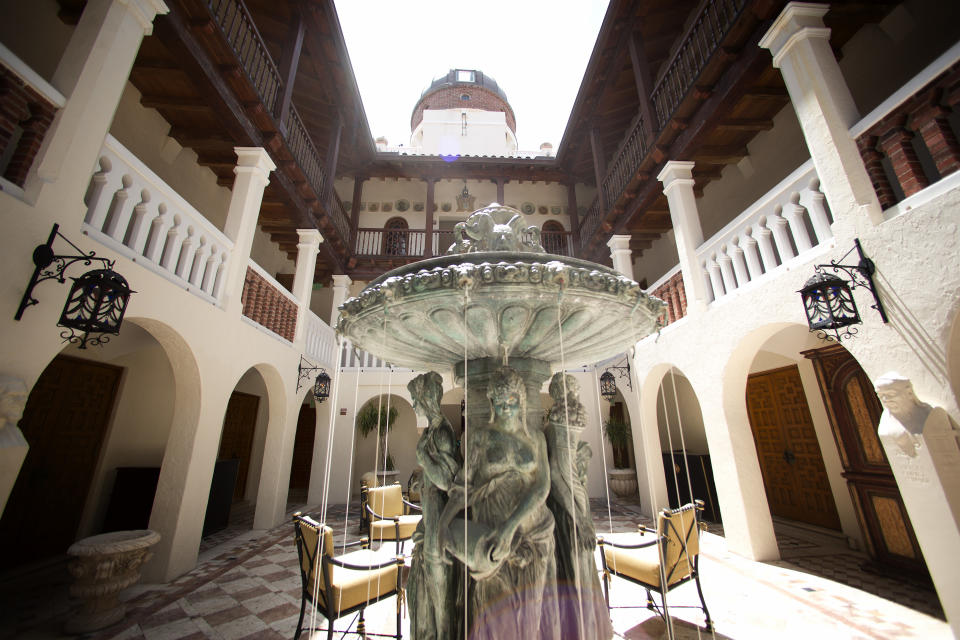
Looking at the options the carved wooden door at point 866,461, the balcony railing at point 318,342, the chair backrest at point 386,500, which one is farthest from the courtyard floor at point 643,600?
the balcony railing at point 318,342

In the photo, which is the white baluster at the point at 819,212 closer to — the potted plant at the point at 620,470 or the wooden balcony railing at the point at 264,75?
the potted plant at the point at 620,470

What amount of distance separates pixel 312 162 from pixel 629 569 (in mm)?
7980

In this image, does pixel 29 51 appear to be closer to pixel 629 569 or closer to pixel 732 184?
pixel 629 569

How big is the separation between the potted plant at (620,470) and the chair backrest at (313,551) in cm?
646

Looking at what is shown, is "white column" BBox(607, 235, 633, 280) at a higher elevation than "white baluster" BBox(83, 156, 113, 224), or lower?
higher

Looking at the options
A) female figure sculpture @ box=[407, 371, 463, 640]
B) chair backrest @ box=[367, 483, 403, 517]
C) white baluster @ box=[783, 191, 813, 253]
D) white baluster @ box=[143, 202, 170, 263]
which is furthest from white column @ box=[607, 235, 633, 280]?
white baluster @ box=[143, 202, 170, 263]

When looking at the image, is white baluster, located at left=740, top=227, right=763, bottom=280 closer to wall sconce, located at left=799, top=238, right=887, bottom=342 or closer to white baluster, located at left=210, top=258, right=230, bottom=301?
wall sconce, located at left=799, top=238, right=887, bottom=342

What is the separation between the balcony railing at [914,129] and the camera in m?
2.38

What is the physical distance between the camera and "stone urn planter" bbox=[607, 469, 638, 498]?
7578 mm

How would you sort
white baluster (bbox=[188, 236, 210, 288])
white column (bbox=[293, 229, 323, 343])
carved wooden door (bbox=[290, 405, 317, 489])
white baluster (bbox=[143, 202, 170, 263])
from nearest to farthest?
white baluster (bbox=[143, 202, 170, 263]), white baluster (bbox=[188, 236, 210, 288]), white column (bbox=[293, 229, 323, 343]), carved wooden door (bbox=[290, 405, 317, 489])

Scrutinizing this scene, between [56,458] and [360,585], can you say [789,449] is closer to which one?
[360,585]

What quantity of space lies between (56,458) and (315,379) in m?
3.13

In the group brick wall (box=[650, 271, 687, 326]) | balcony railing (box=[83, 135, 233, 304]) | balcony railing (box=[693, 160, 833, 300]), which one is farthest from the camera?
brick wall (box=[650, 271, 687, 326])

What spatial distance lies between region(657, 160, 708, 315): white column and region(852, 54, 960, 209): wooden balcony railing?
2.09 metres
